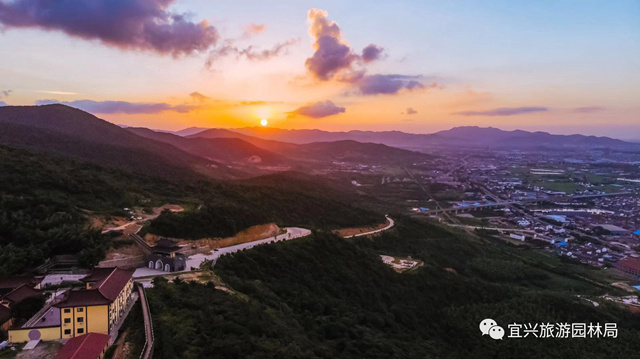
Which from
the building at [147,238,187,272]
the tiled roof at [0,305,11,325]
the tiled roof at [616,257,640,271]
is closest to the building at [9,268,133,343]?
the tiled roof at [0,305,11,325]

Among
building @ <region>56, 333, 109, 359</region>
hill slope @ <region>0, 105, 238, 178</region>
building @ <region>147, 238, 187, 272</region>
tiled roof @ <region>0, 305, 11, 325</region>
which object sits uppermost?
hill slope @ <region>0, 105, 238, 178</region>

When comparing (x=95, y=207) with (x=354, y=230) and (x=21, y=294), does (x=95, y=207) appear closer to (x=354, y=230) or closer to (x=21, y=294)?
(x=21, y=294)

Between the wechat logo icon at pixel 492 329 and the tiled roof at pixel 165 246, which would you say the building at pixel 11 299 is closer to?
the tiled roof at pixel 165 246

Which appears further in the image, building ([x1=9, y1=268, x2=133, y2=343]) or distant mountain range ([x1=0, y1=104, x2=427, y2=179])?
distant mountain range ([x1=0, y1=104, x2=427, y2=179])

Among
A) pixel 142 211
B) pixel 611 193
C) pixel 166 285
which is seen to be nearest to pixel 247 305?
pixel 166 285

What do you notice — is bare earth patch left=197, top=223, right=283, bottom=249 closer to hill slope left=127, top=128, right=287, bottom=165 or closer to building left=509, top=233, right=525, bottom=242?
building left=509, top=233, right=525, bottom=242

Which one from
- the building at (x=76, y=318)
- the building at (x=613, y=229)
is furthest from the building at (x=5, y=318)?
the building at (x=613, y=229)
